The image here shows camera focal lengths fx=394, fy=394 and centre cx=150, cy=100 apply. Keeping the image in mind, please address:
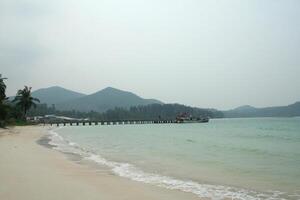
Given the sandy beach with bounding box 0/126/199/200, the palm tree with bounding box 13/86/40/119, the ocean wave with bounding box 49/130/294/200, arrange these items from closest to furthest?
1. the sandy beach with bounding box 0/126/199/200
2. the ocean wave with bounding box 49/130/294/200
3. the palm tree with bounding box 13/86/40/119

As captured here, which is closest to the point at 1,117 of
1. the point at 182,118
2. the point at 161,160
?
the point at 161,160

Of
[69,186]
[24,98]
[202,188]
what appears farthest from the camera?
[24,98]

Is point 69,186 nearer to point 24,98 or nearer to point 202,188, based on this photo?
point 202,188

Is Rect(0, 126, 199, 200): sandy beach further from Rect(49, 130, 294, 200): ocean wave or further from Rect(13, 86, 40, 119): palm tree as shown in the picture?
Rect(13, 86, 40, 119): palm tree

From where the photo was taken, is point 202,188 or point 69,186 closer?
point 69,186

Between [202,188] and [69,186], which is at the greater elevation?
[69,186]

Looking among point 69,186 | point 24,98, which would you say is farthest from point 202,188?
point 24,98

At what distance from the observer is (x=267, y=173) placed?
51.0 ft

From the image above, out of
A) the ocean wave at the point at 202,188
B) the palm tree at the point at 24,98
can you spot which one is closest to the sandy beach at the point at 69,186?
the ocean wave at the point at 202,188

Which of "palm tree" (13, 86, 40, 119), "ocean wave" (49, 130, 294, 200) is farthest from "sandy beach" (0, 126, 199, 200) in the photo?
"palm tree" (13, 86, 40, 119)

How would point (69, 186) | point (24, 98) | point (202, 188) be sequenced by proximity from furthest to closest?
point (24, 98)
point (202, 188)
point (69, 186)

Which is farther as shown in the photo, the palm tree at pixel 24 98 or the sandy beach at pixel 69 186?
the palm tree at pixel 24 98

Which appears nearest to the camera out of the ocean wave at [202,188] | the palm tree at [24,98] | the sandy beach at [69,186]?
the sandy beach at [69,186]

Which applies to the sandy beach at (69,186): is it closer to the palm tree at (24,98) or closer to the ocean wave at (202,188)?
the ocean wave at (202,188)
